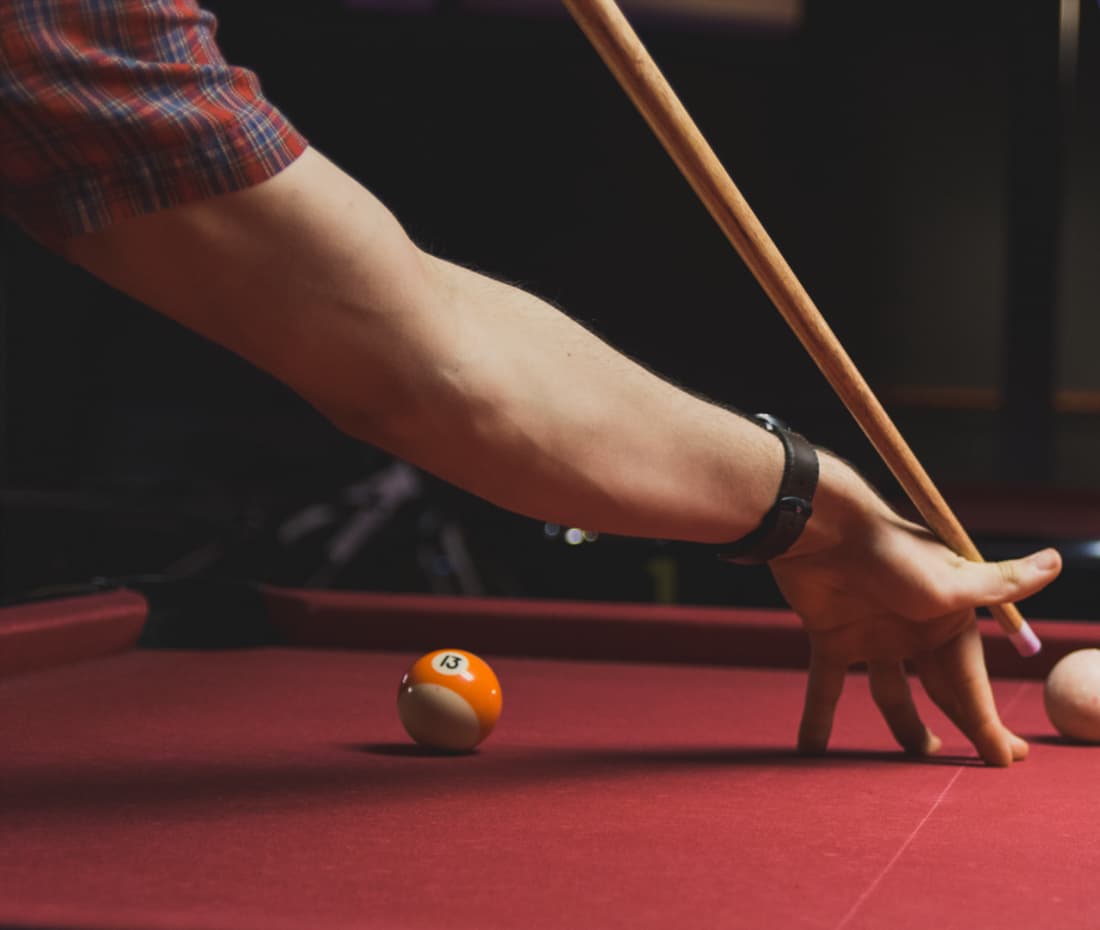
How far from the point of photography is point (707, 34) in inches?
399

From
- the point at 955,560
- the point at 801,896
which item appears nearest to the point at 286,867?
the point at 801,896

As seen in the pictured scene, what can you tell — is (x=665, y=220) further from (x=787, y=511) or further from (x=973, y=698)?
(x=787, y=511)

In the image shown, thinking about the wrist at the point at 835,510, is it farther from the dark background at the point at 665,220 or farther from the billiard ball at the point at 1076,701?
the dark background at the point at 665,220

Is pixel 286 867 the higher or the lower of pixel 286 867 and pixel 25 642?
the higher

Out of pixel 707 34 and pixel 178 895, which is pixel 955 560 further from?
pixel 707 34

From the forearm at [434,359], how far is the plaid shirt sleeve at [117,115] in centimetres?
3

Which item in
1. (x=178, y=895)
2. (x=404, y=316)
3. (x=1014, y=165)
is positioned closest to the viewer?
(x=178, y=895)

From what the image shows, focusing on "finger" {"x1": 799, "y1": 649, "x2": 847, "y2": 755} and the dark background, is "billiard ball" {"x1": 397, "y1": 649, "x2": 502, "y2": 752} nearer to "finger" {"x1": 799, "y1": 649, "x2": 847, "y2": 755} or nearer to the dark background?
"finger" {"x1": 799, "y1": 649, "x2": 847, "y2": 755}

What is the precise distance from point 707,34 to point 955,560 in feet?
28.6

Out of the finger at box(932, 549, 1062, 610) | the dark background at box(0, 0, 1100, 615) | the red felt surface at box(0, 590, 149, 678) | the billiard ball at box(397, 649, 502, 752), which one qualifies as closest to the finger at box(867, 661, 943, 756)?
the finger at box(932, 549, 1062, 610)

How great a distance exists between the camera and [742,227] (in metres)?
1.79

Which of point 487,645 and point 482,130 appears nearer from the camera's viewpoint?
point 487,645

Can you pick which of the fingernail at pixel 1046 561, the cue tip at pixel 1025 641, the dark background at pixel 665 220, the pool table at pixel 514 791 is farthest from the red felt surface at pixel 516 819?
the dark background at pixel 665 220

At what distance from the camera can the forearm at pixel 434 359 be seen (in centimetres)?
138
